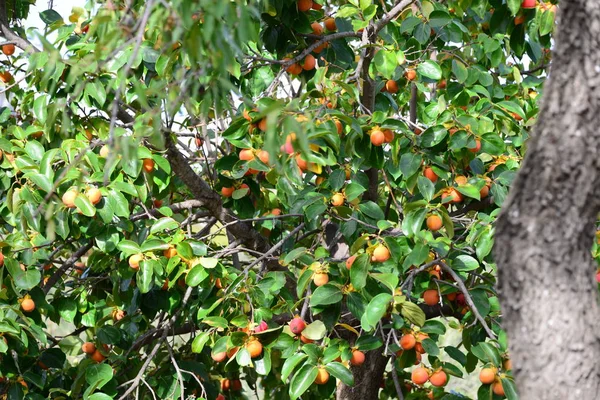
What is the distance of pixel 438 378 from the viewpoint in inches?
111

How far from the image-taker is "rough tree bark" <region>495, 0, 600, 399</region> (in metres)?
1.44

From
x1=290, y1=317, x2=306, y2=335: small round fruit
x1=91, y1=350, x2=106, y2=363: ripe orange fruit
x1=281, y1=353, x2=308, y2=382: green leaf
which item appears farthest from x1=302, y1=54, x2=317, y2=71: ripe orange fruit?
x1=91, y1=350, x2=106, y2=363: ripe orange fruit

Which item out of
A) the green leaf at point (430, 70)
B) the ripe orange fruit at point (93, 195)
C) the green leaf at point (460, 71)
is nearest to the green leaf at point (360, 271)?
the green leaf at point (430, 70)

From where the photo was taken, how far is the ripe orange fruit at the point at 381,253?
2.66m

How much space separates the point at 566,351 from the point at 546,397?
8cm

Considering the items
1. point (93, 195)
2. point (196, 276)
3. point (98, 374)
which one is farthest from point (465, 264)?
point (98, 374)

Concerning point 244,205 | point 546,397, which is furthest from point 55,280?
point 546,397

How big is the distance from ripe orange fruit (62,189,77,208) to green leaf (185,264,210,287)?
410 mm

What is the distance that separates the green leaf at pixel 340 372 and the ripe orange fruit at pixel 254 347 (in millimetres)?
227

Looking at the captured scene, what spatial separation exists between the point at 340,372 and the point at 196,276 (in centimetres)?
54

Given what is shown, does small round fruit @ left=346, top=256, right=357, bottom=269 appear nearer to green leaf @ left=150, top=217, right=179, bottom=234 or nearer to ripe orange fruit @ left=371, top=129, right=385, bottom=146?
ripe orange fruit @ left=371, top=129, right=385, bottom=146

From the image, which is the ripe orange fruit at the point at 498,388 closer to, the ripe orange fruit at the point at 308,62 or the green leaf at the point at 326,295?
the green leaf at the point at 326,295

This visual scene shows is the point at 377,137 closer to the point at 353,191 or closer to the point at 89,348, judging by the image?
the point at 353,191

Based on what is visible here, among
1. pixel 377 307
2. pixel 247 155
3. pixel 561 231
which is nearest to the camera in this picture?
Answer: pixel 561 231
